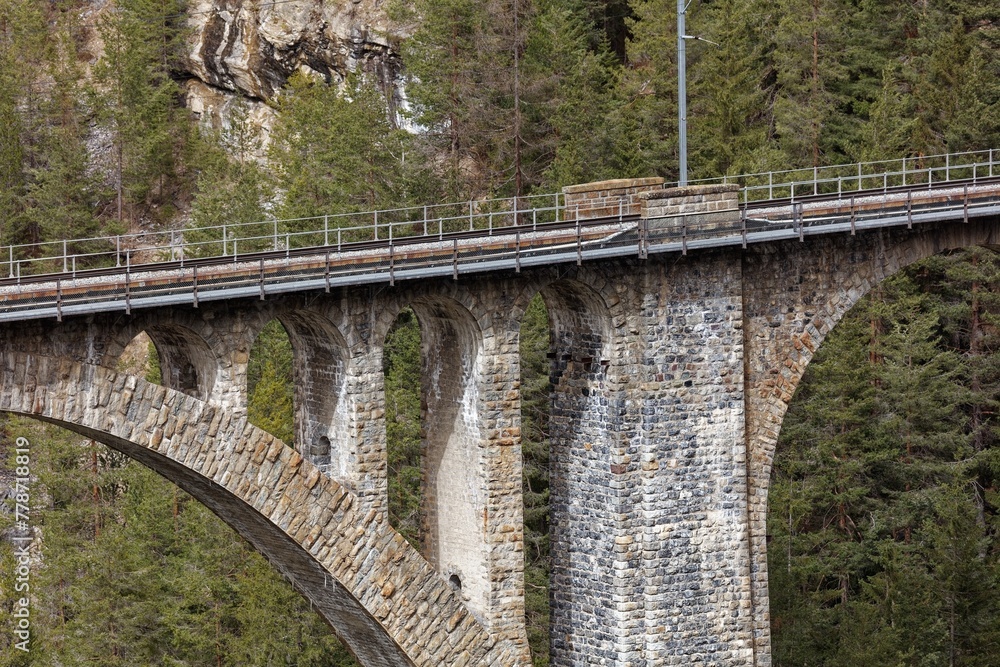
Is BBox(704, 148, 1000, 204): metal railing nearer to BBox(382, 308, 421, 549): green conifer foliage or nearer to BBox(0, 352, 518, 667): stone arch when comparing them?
BBox(382, 308, 421, 549): green conifer foliage

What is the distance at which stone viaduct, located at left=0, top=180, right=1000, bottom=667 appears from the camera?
30.1 meters

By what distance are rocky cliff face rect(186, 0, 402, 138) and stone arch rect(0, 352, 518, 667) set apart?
4219 centimetres

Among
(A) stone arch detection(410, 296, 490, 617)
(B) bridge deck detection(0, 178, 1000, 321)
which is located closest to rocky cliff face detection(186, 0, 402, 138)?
(B) bridge deck detection(0, 178, 1000, 321)

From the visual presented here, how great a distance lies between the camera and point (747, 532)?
3547 cm

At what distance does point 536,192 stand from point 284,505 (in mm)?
31871

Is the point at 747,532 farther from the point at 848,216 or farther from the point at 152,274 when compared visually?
the point at 152,274

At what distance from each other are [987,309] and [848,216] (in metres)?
19.8

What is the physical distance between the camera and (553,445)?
35844 mm


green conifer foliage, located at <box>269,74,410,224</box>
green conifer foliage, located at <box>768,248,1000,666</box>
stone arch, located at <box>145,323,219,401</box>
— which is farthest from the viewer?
green conifer foliage, located at <box>269,74,410,224</box>

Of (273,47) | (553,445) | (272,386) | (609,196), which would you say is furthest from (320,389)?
(273,47)

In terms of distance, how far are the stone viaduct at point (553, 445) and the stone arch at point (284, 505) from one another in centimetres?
5

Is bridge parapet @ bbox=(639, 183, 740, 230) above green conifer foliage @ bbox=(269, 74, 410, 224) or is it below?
below

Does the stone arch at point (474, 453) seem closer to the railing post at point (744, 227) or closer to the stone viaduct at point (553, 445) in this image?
the stone viaduct at point (553, 445)

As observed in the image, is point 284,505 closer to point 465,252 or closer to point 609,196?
point 465,252
